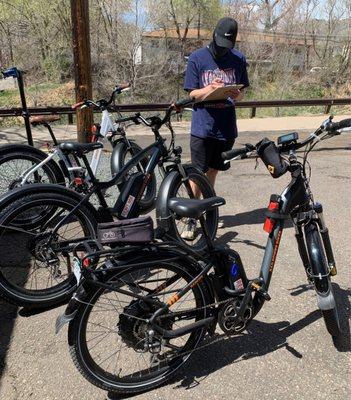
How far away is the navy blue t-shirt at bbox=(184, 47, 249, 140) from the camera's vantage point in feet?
13.8

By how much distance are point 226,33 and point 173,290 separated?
259cm

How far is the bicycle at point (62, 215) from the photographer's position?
121 inches

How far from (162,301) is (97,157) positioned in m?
2.63

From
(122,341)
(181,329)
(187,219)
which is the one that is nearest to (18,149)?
(187,219)

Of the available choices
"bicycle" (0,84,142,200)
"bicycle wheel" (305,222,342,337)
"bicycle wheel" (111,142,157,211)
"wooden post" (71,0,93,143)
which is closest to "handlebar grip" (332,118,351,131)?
"bicycle wheel" (305,222,342,337)

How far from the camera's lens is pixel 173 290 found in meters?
2.45

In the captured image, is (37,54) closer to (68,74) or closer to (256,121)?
(68,74)

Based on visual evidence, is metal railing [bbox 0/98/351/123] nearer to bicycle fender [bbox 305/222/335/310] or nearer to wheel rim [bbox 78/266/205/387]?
wheel rim [bbox 78/266/205/387]

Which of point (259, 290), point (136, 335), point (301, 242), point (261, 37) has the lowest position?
point (136, 335)

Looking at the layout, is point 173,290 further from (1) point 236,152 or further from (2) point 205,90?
(2) point 205,90

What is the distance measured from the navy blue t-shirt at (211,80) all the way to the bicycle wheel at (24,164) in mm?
1470

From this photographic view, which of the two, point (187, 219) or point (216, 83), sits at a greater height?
point (216, 83)

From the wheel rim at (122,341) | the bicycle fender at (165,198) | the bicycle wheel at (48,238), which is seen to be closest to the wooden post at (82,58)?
the bicycle fender at (165,198)

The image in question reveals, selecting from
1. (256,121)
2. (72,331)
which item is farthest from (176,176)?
(256,121)
